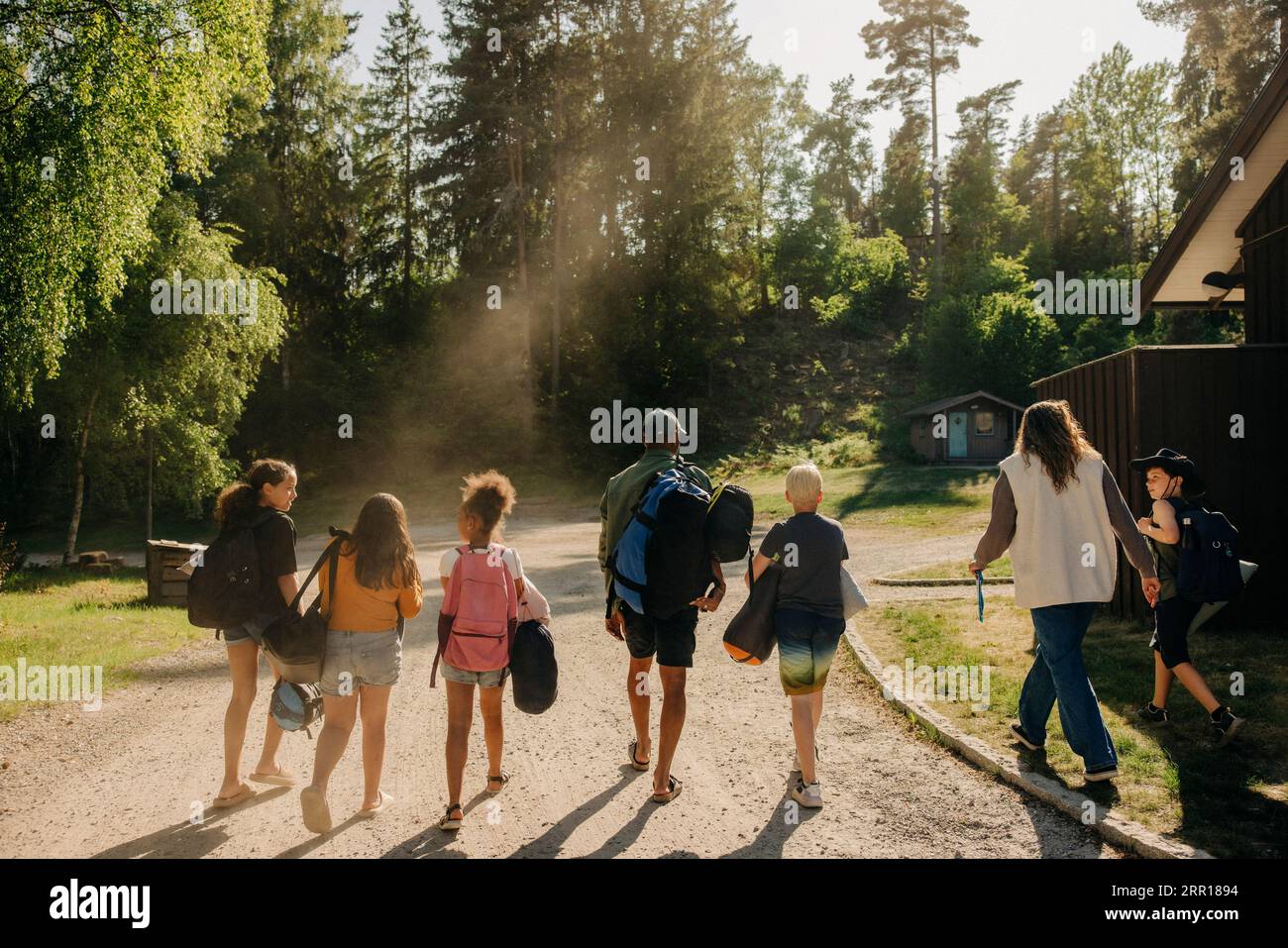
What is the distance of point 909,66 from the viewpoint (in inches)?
1929

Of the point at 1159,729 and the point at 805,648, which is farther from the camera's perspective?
the point at 1159,729

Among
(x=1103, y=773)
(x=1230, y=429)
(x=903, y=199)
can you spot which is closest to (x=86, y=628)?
(x=1103, y=773)

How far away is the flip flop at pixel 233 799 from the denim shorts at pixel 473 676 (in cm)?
147

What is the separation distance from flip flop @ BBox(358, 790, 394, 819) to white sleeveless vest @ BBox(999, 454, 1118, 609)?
385 centimetres

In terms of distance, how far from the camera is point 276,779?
5.56m

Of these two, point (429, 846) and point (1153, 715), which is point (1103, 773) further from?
point (429, 846)

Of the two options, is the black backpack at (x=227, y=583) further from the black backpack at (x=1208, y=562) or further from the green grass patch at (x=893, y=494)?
the green grass patch at (x=893, y=494)

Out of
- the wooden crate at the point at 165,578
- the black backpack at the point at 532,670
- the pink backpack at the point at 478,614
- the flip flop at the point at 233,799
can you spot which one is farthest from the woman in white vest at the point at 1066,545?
the wooden crate at the point at 165,578

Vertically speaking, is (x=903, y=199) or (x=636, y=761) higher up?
(x=903, y=199)

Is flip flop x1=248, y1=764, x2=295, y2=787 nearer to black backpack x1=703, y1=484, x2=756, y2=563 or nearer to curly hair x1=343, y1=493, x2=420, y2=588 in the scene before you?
curly hair x1=343, y1=493, x2=420, y2=588

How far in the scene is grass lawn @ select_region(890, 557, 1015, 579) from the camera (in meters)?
13.8

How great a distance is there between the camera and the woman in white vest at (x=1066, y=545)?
514 centimetres

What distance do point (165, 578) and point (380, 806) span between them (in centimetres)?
1039

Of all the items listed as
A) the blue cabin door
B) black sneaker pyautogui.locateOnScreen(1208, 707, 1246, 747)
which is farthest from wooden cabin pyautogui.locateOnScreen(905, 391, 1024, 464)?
black sneaker pyautogui.locateOnScreen(1208, 707, 1246, 747)
